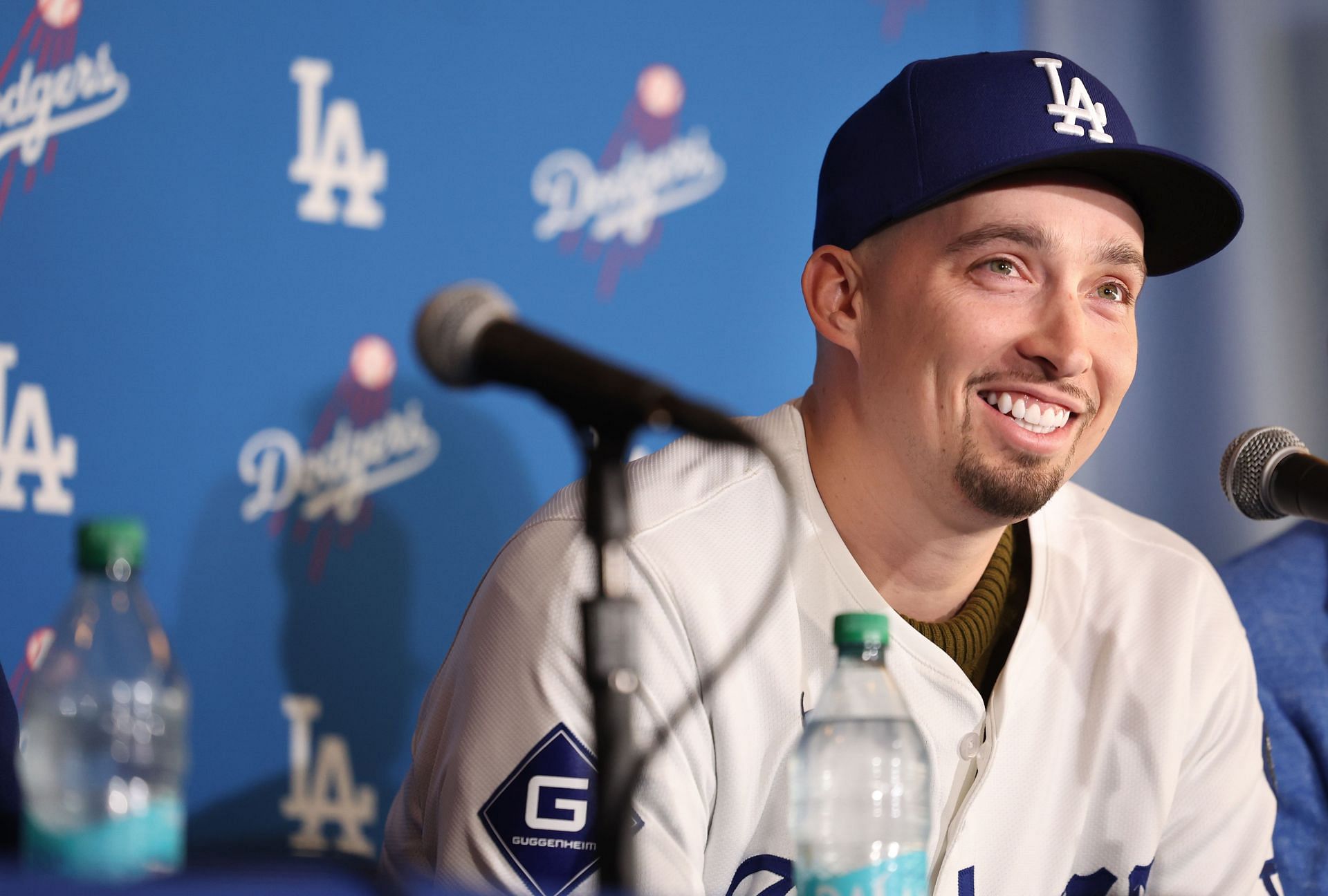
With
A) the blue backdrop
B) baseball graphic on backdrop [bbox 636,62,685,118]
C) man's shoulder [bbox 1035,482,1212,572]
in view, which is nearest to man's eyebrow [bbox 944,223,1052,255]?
man's shoulder [bbox 1035,482,1212,572]

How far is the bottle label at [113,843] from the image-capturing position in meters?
0.72

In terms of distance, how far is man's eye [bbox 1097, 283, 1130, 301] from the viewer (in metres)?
1.53

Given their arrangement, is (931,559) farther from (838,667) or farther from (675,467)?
(838,667)

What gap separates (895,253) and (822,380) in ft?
0.62

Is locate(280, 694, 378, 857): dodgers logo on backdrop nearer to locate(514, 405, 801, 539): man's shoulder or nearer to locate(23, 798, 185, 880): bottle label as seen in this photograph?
locate(514, 405, 801, 539): man's shoulder

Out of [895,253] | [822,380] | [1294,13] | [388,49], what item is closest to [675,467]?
[822,380]

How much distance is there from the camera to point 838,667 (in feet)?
3.88

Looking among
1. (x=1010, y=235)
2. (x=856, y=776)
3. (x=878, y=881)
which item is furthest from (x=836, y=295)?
(x=878, y=881)

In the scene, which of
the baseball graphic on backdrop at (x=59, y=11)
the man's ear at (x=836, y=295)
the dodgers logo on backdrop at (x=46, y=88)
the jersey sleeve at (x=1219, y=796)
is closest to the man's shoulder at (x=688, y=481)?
the man's ear at (x=836, y=295)

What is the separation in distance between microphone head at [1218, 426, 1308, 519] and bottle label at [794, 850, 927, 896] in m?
0.72

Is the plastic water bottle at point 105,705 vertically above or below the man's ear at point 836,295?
below

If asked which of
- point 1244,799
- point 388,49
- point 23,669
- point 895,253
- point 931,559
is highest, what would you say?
point 388,49

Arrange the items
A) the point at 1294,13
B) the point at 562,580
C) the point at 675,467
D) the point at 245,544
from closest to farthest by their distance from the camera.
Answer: the point at 562,580
the point at 675,467
the point at 245,544
the point at 1294,13

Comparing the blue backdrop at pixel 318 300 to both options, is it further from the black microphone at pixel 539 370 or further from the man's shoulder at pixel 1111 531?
the black microphone at pixel 539 370
